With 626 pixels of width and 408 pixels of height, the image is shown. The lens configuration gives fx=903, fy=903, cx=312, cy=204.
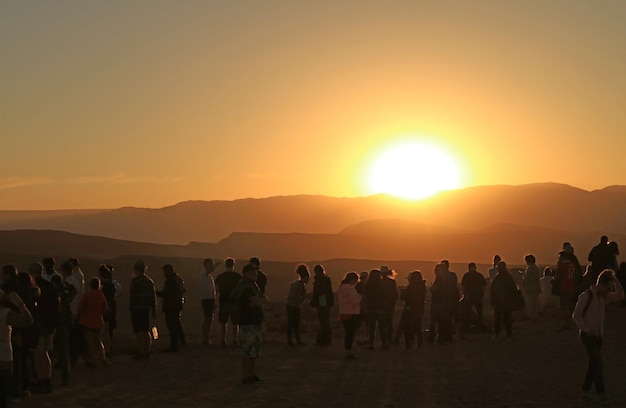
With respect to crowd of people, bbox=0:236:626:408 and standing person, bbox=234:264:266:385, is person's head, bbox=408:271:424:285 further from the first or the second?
standing person, bbox=234:264:266:385

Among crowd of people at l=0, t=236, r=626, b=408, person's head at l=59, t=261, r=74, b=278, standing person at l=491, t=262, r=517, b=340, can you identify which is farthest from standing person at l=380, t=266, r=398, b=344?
person's head at l=59, t=261, r=74, b=278

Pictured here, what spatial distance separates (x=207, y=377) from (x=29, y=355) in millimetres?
3301

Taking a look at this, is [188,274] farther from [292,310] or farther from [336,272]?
[292,310]

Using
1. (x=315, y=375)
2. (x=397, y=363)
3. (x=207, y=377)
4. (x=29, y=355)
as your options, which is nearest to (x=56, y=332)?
(x=29, y=355)

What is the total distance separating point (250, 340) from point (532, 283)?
38.1 ft

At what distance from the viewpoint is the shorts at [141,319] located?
1798cm

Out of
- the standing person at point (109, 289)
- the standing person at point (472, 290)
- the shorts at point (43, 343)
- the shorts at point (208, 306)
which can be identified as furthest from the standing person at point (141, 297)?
the standing person at point (472, 290)

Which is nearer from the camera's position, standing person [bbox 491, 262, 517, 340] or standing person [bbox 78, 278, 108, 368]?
standing person [bbox 78, 278, 108, 368]

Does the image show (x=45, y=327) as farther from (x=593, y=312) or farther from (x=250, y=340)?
(x=593, y=312)

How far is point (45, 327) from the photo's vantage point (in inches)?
535

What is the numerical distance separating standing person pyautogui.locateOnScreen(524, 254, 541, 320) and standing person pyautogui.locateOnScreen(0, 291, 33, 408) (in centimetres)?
1497

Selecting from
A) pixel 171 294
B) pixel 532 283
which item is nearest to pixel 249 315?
pixel 171 294

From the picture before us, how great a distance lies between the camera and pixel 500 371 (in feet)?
56.0

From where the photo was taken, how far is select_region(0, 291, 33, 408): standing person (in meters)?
11.5
